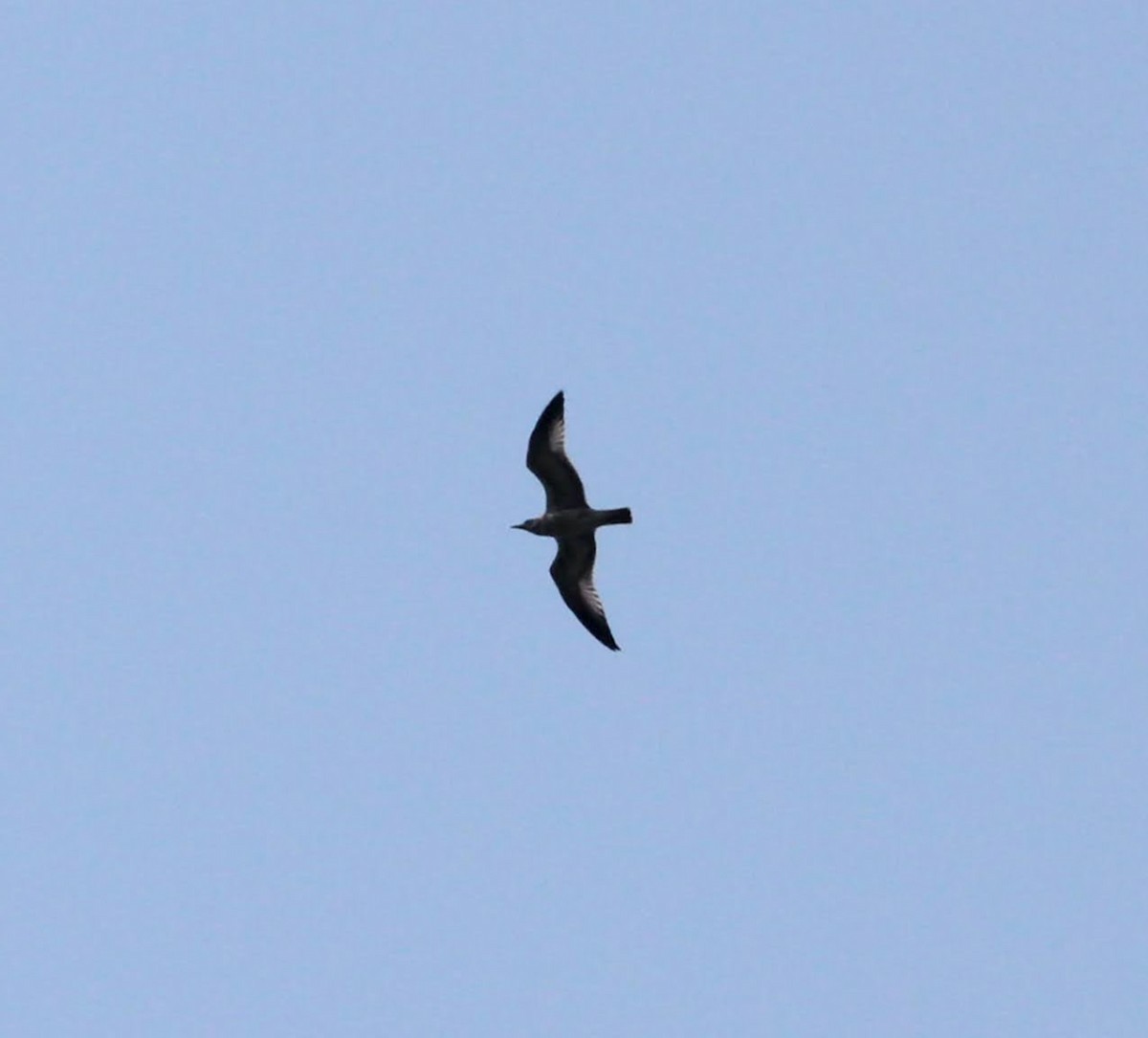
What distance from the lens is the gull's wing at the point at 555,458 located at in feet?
210

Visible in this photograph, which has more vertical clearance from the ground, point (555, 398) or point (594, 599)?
point (555, 398)

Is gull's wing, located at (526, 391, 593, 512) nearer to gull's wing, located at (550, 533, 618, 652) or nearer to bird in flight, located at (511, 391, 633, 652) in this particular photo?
bird in flight, located at (511, 391, 633, 652)

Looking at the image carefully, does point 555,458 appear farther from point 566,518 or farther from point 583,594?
point 583,594

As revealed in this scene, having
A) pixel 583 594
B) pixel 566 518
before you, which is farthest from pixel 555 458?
pixel 583 594

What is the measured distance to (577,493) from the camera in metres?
64.2

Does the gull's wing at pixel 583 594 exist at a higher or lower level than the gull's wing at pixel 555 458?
lower

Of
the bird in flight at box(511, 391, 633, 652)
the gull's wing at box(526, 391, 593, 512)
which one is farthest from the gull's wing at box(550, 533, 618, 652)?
the gull's wing at box(526, 391, 593, 512)

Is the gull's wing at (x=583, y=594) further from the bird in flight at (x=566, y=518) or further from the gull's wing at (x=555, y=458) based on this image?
the gull's wing at (x=555, y=458)

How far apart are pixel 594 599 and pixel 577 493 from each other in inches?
124

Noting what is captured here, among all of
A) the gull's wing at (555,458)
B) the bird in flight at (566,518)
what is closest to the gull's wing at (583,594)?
the bird in flight at (566,518)

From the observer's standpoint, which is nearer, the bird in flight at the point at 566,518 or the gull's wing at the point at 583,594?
the bird in flight at the point at 566,518

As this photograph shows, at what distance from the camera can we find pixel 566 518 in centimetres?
6425

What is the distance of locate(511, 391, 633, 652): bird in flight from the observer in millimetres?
63906

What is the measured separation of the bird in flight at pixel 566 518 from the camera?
6391 cm
